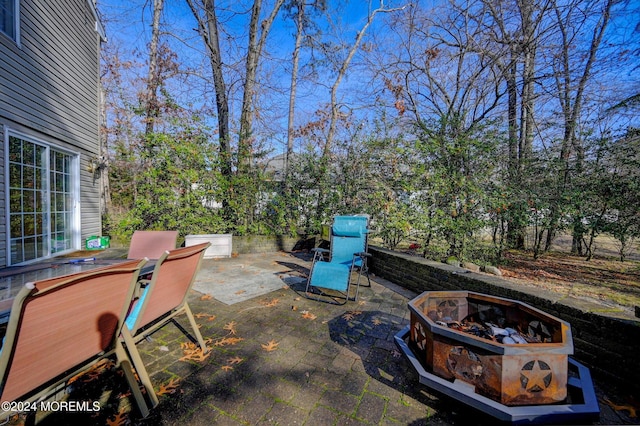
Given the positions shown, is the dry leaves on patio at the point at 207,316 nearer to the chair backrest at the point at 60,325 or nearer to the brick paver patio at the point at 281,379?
the brick paver patio at the point at 281,379

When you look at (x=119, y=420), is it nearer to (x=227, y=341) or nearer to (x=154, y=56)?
(x=227, y=341)

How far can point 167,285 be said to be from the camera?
1.90m

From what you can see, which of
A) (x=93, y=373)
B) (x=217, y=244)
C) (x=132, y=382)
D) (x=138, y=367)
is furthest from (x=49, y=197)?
(x=132, y=382)

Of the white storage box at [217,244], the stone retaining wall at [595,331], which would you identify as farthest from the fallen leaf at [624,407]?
the white storage box at [217,244]

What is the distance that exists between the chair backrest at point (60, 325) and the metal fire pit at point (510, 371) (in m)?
1.83

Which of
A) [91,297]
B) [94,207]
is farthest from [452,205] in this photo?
[94,207]

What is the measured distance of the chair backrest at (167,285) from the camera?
1.72 m

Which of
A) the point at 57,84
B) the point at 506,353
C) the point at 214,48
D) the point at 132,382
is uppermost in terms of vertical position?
the point at 214,48

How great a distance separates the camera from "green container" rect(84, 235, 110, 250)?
5400mm

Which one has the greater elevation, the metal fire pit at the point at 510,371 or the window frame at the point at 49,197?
the window frame at the point at 49,197

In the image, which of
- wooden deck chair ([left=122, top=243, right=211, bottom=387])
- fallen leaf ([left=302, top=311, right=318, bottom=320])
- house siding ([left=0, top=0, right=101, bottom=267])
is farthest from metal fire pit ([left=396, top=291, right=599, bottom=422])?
house siding ([left=0, top=0, right=101, bottom=267])

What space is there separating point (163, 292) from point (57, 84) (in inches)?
229

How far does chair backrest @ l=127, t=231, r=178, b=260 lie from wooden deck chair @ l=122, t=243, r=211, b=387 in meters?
0.99

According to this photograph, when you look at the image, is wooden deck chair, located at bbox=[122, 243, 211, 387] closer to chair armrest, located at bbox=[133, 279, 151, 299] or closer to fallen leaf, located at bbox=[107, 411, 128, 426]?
chair armrest, located at bbox=[133, 279, 151, 299]
